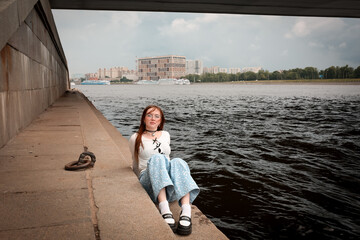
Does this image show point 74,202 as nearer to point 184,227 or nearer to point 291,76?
point 184,227

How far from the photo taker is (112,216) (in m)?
2.50

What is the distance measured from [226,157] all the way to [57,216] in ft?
18.0

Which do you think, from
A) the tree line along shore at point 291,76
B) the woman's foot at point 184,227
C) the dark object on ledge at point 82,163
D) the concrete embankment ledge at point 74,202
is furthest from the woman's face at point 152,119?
the tree line along shore at point 291,76

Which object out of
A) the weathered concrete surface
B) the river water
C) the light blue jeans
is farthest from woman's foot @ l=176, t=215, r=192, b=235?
the weathered concrete surface

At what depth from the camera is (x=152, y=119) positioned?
353 cm

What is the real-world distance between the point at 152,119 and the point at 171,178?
755mm

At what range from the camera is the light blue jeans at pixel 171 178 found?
3.01m

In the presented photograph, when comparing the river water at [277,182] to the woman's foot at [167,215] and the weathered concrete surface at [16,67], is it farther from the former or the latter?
the weathered concrete surface at [16,67]

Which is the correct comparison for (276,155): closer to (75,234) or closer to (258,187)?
(258,187)

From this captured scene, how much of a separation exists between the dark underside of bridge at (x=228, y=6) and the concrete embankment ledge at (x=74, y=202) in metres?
18.8

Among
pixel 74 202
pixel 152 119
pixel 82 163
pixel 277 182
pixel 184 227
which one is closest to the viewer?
pixel 184 227

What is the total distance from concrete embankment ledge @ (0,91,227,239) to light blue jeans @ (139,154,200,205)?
158 mm

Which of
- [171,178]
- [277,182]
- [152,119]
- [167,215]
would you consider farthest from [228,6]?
[167,215]

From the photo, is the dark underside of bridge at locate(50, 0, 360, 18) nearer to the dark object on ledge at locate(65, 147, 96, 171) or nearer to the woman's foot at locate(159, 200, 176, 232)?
the dark object on ledge at locate(65, 147, 96, 171)
